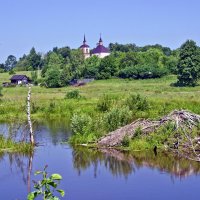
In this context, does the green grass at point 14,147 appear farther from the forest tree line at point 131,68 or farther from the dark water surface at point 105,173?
the forest tree line at point 131,68

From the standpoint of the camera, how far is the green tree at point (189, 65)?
247ft

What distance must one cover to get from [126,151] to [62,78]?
2329 inches

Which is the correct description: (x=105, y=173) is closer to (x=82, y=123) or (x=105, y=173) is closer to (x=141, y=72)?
(x=82, y=123)

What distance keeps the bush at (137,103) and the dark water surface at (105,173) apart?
13.2 m

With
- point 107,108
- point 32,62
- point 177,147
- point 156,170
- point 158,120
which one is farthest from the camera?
point 32,62

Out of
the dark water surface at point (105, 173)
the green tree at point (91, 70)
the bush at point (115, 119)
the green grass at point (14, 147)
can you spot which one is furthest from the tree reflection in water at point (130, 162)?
the green tree at point (91, 70)

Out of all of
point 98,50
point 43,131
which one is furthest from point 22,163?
point 98,50

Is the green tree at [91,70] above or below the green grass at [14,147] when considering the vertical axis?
above

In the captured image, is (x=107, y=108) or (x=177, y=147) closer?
(x=177, y=147)

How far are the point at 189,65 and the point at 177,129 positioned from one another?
172ft

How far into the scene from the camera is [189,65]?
250 feet

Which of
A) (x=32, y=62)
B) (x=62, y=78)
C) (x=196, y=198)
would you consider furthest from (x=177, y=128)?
(x=32, y=62)

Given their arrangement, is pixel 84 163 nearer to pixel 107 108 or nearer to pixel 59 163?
pixel 59 163

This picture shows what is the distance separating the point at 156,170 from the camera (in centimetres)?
2211
